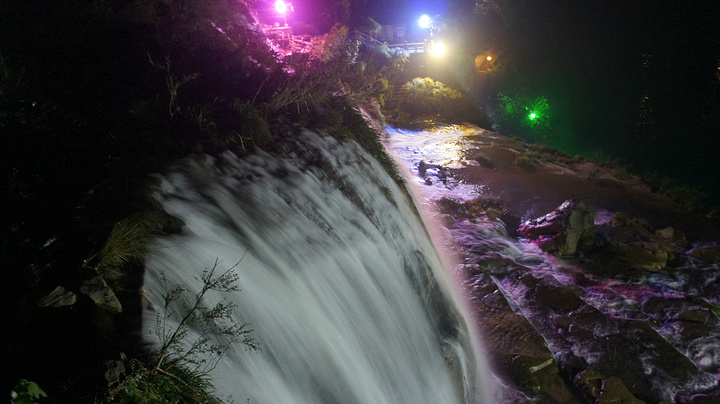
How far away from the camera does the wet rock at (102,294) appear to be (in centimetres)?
215

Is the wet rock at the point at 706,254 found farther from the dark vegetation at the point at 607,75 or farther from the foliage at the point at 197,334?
the foliage at the point at 197,334

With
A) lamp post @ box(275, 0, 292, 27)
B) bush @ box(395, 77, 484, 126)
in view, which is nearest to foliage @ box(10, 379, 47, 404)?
bush @ box(395, 77, 484, 126)

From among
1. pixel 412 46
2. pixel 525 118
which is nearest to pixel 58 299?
pixel 525 118

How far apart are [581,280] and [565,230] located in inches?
63.8

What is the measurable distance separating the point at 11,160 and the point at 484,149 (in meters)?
16.9

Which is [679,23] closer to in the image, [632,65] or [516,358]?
[632,65]

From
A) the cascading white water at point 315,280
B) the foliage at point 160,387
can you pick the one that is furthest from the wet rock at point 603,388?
the foliage at point 160,387

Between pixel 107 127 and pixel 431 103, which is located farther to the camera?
pixel 431 103

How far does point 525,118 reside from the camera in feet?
103

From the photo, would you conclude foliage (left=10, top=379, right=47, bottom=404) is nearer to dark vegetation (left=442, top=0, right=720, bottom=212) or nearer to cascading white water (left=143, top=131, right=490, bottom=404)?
cascading white water (left=143, top=131, right=490, bottom=404)

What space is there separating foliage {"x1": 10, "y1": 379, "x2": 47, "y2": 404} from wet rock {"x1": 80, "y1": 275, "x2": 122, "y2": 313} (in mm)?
532

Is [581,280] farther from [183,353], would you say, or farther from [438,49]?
[438,49]

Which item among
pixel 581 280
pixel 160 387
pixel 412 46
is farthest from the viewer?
pixel 412 46

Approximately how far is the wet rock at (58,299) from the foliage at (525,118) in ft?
106
